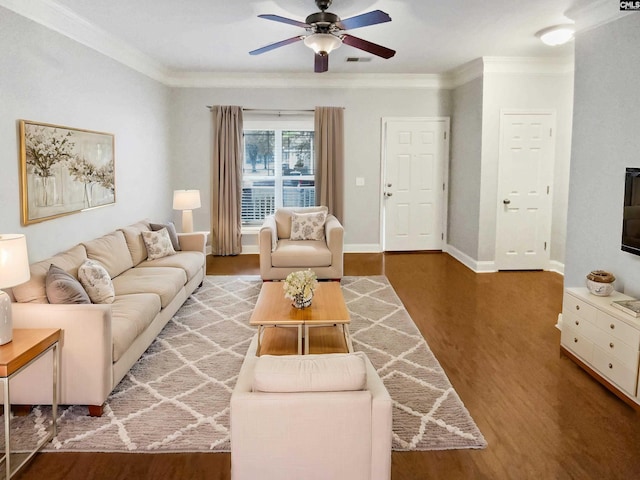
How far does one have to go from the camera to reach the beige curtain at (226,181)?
24.6ft

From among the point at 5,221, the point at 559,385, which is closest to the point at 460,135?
the point at 559,385

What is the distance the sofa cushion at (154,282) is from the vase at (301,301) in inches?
47.4

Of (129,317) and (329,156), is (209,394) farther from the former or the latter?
(329,156)

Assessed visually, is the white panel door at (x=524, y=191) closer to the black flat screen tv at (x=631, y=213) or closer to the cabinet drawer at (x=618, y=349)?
the black flat screen tv at (x=631, y=213)

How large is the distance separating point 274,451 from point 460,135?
6.29m

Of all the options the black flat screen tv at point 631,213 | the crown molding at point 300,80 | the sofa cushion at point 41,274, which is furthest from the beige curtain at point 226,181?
the black flat screen tv at point 631,213

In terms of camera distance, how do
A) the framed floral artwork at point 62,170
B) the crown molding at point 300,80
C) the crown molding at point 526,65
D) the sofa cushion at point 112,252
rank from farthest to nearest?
the crown molding at point 300,80, the crown molding at point 526,65, the sofa cushion at point 112,252, the framed floral artwork at point 62,170

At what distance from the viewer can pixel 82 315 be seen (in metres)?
2.94

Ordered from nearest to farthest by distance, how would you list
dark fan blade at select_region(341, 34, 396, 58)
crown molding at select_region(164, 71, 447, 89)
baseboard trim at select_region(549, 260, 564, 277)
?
dark fan blade at select_region(341, 34, 396, 58) < baseboard trim at select_region(549, 260, 564, 277) < crown molding at select_region(164, 71, 447, 89)

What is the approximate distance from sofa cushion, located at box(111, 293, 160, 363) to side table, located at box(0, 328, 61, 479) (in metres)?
0.38

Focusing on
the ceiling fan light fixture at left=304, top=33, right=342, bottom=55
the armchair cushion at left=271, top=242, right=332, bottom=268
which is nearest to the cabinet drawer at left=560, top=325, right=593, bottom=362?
the armchair cushion at left=271, top=242, right=332, bottom=268

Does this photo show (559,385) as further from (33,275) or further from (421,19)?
(33,275)

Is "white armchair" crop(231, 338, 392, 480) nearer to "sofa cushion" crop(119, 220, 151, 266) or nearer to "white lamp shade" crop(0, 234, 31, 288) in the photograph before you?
"white lamp shade" crop(0, 234, 31, 288)

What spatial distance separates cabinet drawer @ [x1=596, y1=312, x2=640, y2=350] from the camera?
10.0 feet
